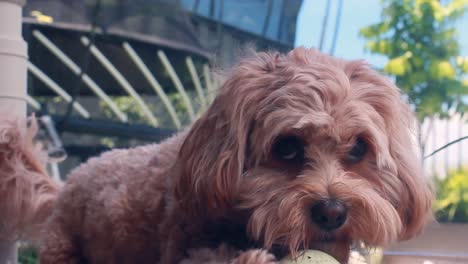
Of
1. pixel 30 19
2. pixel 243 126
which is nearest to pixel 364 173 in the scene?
pixel 243 126

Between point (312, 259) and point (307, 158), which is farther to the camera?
point (307, 158)

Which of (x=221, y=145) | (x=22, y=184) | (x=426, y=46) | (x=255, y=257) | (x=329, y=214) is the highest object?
(x=426, y=46)

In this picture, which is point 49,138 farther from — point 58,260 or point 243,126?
point 243,126

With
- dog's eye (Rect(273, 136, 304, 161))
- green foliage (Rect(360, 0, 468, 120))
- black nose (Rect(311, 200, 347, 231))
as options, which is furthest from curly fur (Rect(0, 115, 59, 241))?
green foliage (Rect(360, 0, 468, 120))

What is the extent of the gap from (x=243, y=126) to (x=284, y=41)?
4.17 m

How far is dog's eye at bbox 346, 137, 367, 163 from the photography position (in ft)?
8.19

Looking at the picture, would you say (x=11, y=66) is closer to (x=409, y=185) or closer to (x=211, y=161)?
(x=211, y=161)

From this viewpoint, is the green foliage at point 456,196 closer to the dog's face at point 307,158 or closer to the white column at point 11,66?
the dog's face at point 307,158

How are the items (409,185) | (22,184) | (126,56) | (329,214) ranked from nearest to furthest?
1. (329,214)
2. (409,185)
3. (22,184)
4. (126,56)

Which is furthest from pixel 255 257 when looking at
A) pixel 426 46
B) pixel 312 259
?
pixel 426 46

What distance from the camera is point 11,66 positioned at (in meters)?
4.28

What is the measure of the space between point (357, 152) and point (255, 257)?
1.83 feet

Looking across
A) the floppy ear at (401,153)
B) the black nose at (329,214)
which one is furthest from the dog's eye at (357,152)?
the black nose at (329,214)

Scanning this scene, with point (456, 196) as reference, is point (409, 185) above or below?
above
